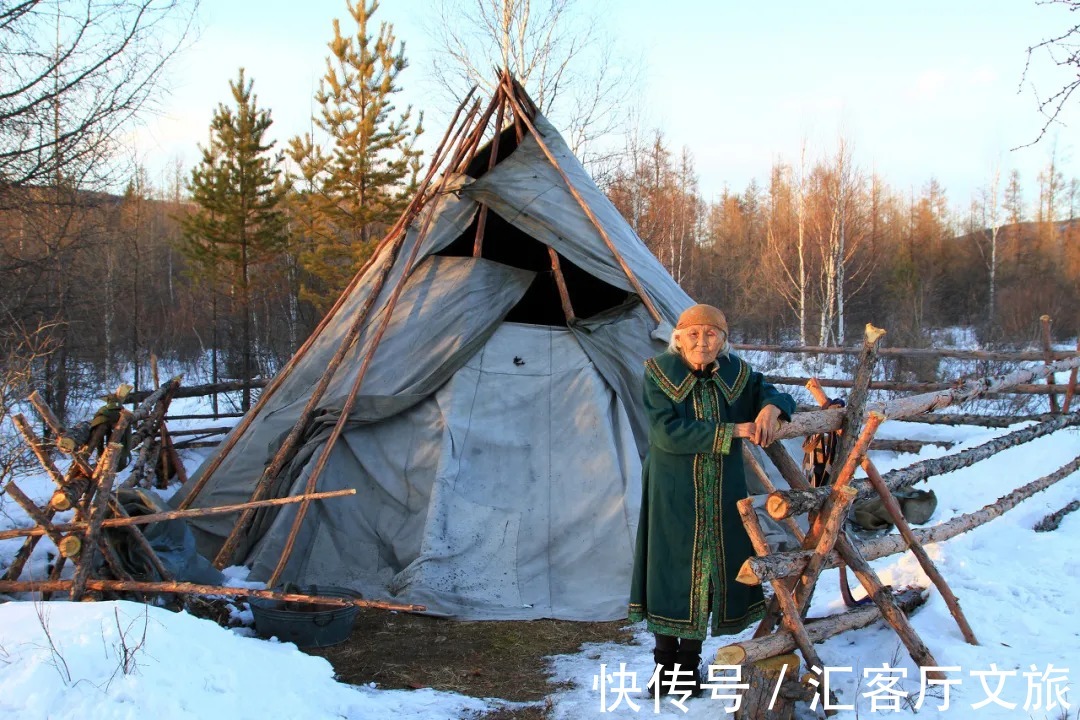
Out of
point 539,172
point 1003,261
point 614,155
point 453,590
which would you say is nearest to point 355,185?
point 614,155

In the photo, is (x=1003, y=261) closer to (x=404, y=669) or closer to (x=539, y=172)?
(x=539, y=172)

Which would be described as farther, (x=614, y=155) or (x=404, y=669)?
(x=614, y=155)

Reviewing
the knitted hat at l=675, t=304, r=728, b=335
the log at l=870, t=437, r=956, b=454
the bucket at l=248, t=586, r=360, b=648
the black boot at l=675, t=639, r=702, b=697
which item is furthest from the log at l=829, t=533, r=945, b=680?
the log at l=870, t=437, r=956, b=454

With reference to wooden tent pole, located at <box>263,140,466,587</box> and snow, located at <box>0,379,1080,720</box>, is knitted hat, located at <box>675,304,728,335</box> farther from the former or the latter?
wooden tent pole, located at <box>263,140,466,587</box>

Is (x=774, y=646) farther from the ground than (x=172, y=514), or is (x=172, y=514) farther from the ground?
(x=172, y=514)

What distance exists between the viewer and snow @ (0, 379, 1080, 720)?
8.12ft

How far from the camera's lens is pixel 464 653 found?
13.1ft

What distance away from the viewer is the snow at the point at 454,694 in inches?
97.4

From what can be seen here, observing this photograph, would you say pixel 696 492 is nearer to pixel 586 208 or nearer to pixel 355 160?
pixel 586 208

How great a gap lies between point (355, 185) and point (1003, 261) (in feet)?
76.3

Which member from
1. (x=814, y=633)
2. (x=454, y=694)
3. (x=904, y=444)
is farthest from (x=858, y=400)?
(x=904, y=444)

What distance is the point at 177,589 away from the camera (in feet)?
11.3

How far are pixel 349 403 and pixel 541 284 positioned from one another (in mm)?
2707

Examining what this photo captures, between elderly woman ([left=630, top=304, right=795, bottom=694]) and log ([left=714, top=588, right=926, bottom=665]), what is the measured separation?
0.66 feet
